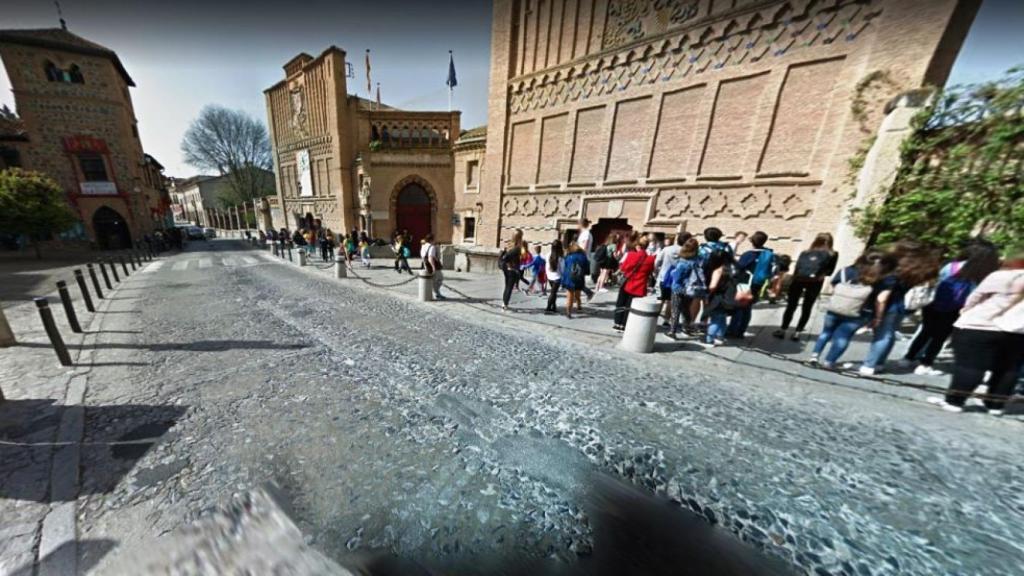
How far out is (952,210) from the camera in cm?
556

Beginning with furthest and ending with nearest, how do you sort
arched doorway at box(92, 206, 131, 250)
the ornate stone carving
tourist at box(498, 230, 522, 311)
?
1. arched doorway at box(92, 206, 131, 250)
2. the ornate stone carving
3. tourist at box(498, 230, 522, 311)

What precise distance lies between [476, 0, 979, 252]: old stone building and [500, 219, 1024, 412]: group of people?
3.52 metres

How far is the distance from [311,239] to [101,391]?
638 inches

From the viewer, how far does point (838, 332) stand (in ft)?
14.0

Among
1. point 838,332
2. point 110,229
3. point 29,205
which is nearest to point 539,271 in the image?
point 838,332

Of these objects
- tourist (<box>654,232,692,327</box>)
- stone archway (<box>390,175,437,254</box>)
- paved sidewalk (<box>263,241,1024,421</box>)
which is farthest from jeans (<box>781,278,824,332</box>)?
stone archway (<box>390,175,437,254</box>)

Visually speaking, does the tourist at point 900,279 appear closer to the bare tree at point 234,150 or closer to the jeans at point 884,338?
the jeans at point 884,338

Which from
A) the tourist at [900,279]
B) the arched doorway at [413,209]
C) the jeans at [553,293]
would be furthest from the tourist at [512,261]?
the arched doorway at [413,209]

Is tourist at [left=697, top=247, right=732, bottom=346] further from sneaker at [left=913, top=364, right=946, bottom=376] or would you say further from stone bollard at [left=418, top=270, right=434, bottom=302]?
stone bollard at [left=418, top=270, right=434, bottom=302]

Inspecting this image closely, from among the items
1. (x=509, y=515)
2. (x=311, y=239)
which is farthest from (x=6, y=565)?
(x=311, y=239)

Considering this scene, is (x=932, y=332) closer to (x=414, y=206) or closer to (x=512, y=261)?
(x=512, y=261)

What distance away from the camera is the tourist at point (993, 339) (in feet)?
10.1

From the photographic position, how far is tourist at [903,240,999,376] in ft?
12.5

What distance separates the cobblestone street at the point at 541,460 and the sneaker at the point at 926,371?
1.00 meters
